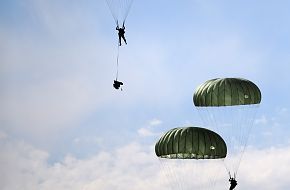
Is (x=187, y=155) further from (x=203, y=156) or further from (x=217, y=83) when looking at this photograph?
(x=217, y=83)

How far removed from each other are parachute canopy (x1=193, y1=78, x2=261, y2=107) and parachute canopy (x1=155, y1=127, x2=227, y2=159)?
250 centimetres

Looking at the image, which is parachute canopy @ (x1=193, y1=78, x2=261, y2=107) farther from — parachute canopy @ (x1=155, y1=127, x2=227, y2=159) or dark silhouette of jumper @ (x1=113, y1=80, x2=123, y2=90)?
dark silhouette of jumper @ (x1=113, y1=80, x2=123, y2=90)

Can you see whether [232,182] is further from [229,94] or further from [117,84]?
[117,84]

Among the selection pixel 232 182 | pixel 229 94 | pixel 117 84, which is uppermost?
pixel 229 94

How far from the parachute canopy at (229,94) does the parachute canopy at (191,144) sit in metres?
2.50

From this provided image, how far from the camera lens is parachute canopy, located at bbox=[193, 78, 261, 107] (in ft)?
193

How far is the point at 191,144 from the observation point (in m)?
58.9

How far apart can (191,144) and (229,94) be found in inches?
201

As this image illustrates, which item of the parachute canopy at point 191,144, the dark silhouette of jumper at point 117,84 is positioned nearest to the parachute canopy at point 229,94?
the parachute canopy at point 191,144

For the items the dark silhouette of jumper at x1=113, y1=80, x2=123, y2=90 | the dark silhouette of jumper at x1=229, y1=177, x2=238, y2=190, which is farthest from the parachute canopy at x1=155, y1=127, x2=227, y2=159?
the dark silhouette of jumper at x1=113, y1=80, x2=123, y2=90

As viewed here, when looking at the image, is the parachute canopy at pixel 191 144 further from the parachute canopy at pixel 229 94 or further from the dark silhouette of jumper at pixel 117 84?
the dark silhouette of jumper at pixel 117 84

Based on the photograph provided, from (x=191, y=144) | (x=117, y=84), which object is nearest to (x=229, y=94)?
(x=191, y=144)

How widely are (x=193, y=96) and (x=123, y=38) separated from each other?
8.72 meters

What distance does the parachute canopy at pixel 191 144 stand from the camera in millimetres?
59000
